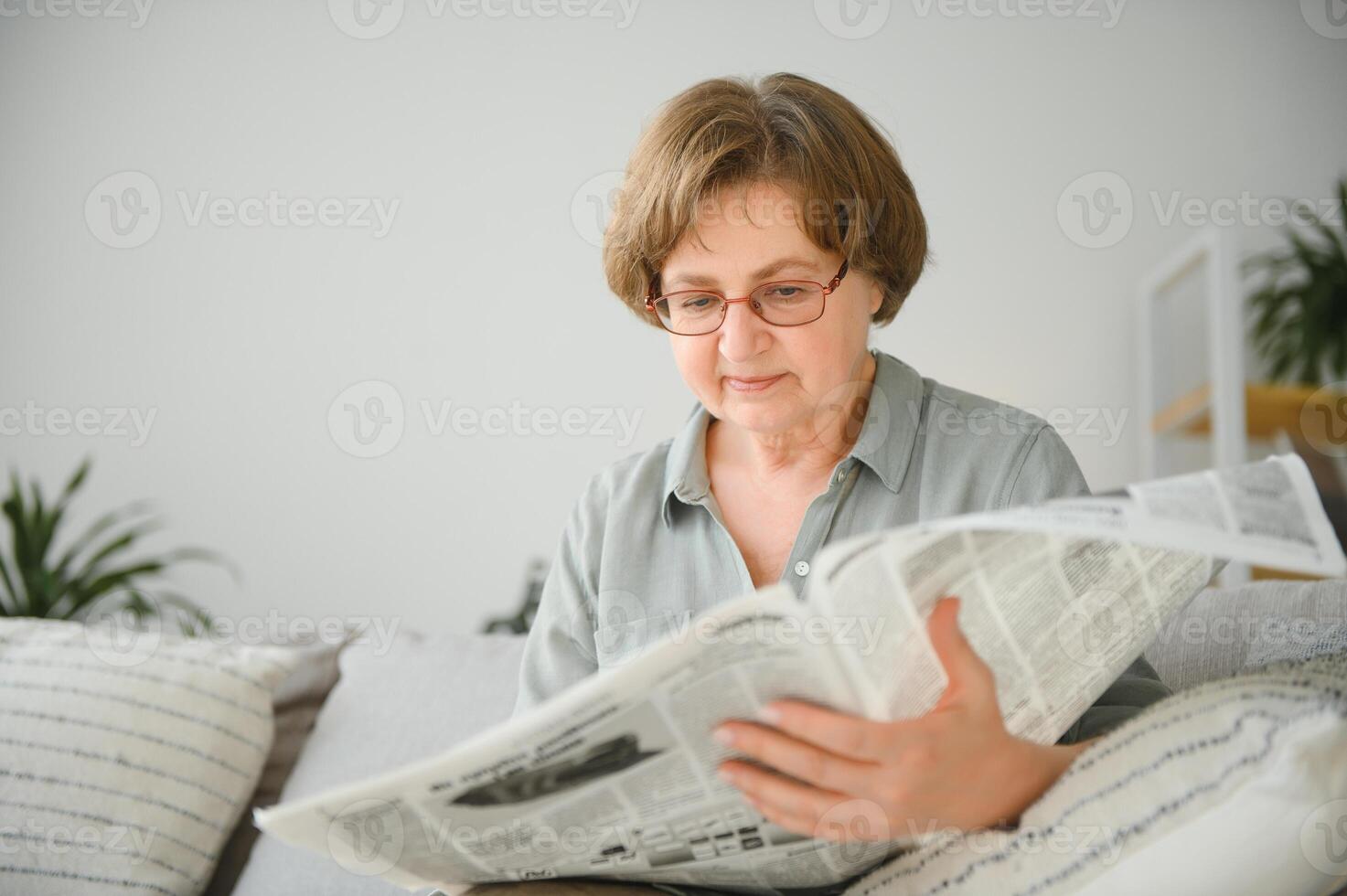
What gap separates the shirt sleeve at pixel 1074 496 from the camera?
1045 millimetres

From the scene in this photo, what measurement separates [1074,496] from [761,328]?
0.37 metres

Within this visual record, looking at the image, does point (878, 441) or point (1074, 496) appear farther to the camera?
point (878, 441)

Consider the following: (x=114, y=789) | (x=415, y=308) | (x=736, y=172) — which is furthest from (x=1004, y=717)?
(x=415, y=308)

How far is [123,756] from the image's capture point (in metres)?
1.56

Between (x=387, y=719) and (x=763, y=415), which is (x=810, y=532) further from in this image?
(x=387, y=719)

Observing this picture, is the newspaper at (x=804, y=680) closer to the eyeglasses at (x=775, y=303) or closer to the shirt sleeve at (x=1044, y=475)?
the shirt sleeve at (x=1044, y=475)

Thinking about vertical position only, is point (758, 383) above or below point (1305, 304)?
below

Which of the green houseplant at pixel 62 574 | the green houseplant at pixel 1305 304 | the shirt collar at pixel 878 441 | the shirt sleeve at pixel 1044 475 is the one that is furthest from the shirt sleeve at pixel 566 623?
the green houseplant at pixel 1305 304

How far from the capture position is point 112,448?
3.39m

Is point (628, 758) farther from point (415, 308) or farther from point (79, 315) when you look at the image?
point (79, 315)

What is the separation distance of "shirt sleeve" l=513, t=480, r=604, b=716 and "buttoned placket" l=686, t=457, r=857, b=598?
18 centimetres

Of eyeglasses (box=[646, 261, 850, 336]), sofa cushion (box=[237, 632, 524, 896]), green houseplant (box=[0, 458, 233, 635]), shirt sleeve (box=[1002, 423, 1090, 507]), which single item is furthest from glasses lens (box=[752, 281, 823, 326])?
green houseplant (box=[0, 458, 233, 635])

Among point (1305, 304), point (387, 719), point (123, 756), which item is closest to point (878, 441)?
point (387, 719)

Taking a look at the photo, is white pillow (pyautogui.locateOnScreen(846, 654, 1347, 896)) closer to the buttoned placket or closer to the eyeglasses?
the buttoned placket
